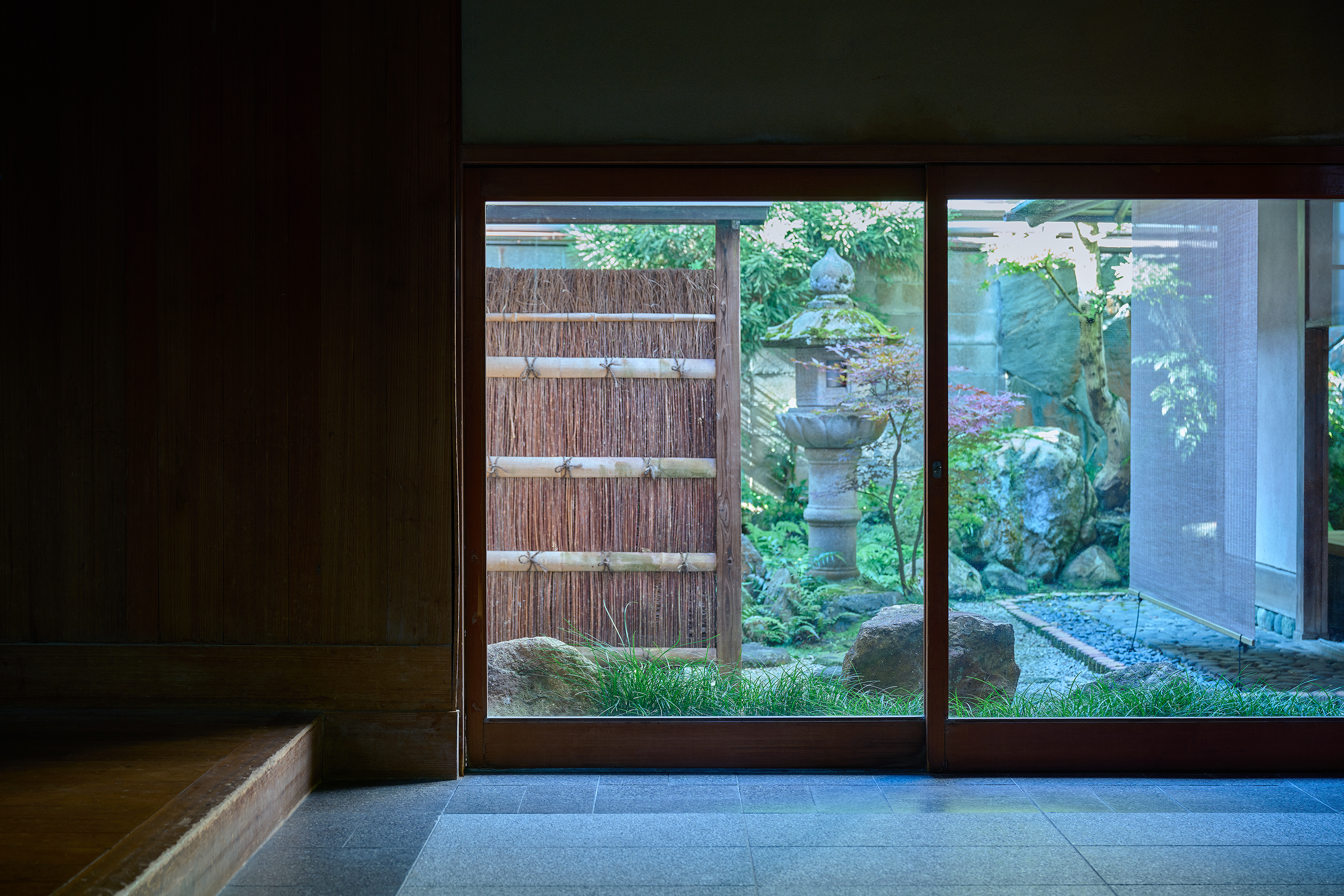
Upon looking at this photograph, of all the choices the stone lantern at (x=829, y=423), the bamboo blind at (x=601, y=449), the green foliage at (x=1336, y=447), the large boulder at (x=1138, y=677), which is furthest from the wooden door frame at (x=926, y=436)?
the stone lantern at (x=829, y=423)

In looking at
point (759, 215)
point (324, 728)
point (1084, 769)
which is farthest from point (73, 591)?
point (1084, 769)

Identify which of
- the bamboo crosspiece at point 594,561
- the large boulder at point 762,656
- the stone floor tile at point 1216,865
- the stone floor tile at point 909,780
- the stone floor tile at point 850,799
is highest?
the bamboo crosspiece at point 594,561

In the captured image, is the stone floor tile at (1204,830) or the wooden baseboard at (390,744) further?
the wooden baseboard at (390,744)

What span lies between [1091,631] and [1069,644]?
0.09 m

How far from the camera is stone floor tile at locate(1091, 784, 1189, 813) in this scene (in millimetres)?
2668

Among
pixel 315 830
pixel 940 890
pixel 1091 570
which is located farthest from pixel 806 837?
pixel 1091 570

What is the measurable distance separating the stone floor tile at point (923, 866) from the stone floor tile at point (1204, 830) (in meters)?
0.16

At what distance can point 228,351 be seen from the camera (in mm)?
2896

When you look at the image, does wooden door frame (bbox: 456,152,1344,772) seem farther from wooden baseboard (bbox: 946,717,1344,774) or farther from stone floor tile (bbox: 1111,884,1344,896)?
stone floor tile (bbox: 1111,884,1344,896)

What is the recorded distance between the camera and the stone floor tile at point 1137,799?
2668mm

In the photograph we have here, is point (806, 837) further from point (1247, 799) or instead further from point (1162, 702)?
point (1162, 702)

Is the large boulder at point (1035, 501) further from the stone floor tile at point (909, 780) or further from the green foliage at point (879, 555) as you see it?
the stone floor tile at point (909, 780)

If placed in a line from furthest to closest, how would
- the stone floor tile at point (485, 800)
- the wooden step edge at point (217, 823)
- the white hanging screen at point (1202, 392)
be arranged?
the white hanging screen at point (1202, 392) < the stone floor tile at point (485, 800) < the wooden step edge at point (217, 823)

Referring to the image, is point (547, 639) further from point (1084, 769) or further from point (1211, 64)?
point (1211, 64)
